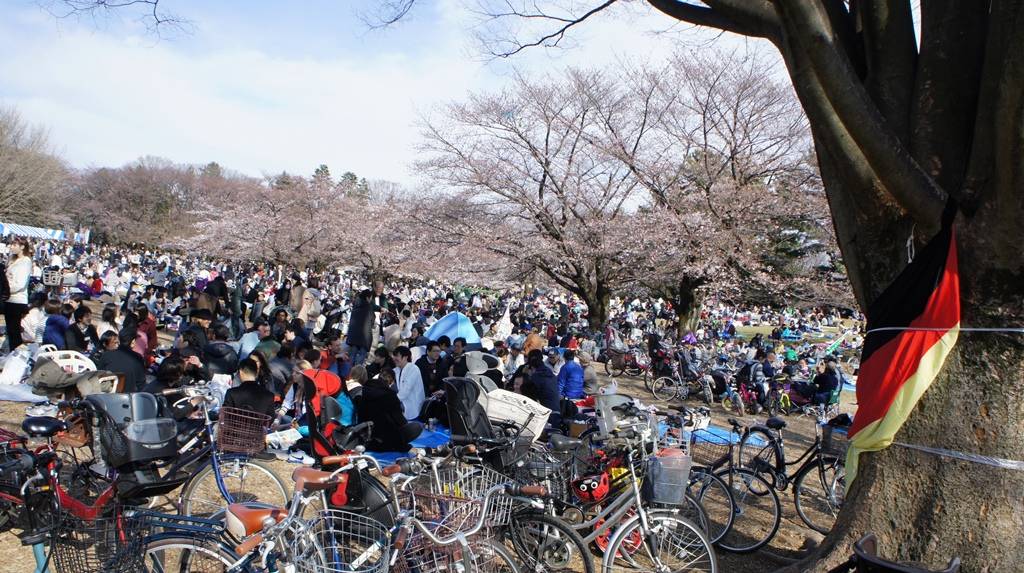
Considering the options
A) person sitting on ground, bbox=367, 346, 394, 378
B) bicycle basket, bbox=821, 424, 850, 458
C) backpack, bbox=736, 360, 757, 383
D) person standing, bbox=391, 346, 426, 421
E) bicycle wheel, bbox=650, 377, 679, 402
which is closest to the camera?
bicycle basket, bbox=821, 424, 850, 458

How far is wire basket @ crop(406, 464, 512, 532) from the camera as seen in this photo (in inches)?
126

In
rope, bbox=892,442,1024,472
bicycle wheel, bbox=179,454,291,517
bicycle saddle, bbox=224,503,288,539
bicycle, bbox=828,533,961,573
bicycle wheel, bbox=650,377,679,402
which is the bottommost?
bicycle wheel, bbox=650,377,679,402

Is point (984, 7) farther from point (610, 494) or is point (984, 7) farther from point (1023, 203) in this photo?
point (610, 494)

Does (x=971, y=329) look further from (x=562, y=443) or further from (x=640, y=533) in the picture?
(x=562, y=443)

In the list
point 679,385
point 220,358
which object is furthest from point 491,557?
point 679,385

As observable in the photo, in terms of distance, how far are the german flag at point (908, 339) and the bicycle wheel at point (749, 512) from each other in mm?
1578

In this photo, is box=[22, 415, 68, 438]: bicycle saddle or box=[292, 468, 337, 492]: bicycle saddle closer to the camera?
box=[292, 468, 337, 492]: bicycle saddle

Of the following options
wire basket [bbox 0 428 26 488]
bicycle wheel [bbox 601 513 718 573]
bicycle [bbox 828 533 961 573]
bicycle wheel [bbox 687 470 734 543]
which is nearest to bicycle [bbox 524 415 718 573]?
bicycle wheel [bbox 601 513 718 573]

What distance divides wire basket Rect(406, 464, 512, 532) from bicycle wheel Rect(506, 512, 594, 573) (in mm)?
130

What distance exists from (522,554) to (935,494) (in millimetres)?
2291

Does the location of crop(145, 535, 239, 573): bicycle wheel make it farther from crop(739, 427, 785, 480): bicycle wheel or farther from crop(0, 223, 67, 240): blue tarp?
crop(0, 223, 67, 240): blue tarp

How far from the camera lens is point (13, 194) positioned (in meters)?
35.2

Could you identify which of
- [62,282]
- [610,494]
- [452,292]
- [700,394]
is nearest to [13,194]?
[62,282]

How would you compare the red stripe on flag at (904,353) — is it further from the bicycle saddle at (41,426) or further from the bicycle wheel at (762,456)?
the bicycle saddle at (41,426)
